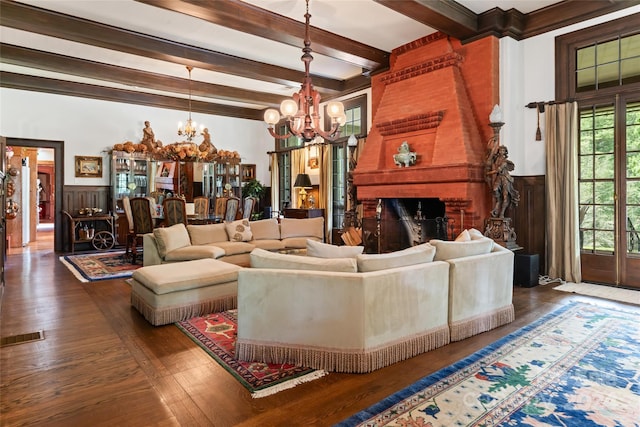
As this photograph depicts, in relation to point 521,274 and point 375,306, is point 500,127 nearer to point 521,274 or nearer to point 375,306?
point 521,274

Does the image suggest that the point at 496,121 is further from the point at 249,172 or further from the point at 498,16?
the point at 249,172

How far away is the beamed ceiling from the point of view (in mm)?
4805

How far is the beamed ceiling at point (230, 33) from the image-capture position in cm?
480

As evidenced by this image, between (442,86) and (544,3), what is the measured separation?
1.58 meters

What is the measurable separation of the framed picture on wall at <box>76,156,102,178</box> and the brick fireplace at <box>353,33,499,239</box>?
19.4ft

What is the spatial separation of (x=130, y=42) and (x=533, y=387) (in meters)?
6.28

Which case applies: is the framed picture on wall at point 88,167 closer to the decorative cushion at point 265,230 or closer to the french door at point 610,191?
the decorative cushion at point 265,230

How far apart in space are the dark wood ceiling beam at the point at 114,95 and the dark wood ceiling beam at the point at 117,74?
1.29 meters

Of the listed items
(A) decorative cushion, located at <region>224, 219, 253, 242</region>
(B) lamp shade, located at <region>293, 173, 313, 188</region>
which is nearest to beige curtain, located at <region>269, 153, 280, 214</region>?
(B) lamp shade, located at <region>293, 173, 313, 188</region>

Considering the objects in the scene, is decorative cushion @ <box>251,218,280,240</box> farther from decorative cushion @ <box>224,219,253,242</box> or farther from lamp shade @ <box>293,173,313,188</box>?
lamp shade @ <box>293,173,313,188</box>

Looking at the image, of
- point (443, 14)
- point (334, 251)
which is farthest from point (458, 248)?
point (443, 14)

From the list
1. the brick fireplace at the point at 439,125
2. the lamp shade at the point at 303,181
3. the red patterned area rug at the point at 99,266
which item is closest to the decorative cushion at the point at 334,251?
the brick fireplace at the point at 439,125

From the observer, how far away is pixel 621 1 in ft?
15.3

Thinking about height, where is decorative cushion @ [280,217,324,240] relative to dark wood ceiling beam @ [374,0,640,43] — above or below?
below
